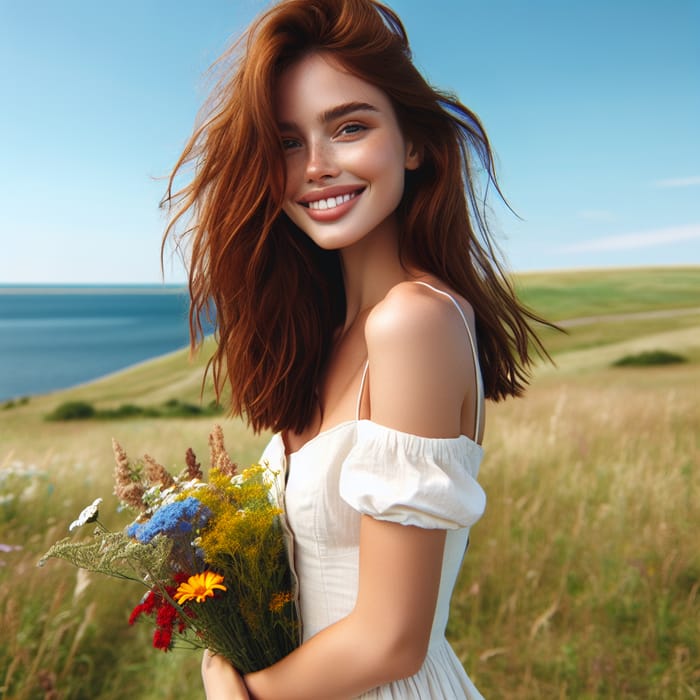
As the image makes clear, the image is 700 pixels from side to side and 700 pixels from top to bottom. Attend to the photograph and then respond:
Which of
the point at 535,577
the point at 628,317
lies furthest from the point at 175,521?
the point at 628,317

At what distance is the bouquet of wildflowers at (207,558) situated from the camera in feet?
5.19

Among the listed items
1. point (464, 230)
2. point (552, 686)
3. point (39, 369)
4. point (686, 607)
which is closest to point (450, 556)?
point (464, 230)

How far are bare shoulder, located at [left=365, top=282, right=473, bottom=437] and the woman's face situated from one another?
0.33 metres

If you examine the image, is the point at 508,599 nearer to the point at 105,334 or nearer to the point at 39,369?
the point at 39,369

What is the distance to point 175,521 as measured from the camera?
5.18ft

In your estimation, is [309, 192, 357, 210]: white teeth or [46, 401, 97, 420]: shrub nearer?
[309, 192, 357, 210]: white teeth

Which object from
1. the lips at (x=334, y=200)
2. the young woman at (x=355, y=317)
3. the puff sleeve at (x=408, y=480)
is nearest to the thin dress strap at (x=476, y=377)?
the young woman at (x=355, y=317)

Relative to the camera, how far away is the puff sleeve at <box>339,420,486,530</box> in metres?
1.50

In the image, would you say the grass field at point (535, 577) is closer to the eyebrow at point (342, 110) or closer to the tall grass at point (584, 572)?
the tall grass at point (584, 572)

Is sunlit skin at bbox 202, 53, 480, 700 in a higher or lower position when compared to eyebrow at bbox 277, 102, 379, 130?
lower

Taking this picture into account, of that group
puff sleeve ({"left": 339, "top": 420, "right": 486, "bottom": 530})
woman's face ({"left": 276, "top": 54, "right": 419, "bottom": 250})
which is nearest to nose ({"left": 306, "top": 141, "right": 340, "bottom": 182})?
woman's face ({"left": 276, "top": 54, "right": 419, "bottom": 250})

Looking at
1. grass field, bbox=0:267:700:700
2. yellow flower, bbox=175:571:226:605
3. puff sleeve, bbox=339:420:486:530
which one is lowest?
grass field, bbox=0:267:700:700

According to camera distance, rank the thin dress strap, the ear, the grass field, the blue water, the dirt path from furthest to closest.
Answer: the blue water
the dirt path
the grass field
the ear
the thin dress strap

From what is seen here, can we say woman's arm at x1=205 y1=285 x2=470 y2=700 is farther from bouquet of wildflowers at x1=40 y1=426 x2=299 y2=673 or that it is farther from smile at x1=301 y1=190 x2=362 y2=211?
smile at x1=301 y1=190 x2=362 y2=211
